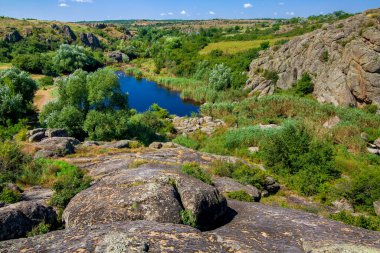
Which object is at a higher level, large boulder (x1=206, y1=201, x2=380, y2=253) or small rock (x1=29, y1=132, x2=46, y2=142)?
large boulder (x1=206, y1=201, x2=380, y2=253)

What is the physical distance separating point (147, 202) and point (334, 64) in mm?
51521

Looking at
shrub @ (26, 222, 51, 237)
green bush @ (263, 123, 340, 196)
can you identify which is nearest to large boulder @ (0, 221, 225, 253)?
shrub @ (26, 222, 51, 237)

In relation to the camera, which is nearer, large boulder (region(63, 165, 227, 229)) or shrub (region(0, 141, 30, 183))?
large boulder (region(63, 165, 227, 229))

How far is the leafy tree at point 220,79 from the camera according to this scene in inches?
2562

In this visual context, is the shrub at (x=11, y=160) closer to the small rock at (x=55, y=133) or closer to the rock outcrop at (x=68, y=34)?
the small rock at (x=55, y=133)

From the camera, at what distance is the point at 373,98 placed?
45.6 metres

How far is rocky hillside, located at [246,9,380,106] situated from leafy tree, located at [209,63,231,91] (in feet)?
14.5

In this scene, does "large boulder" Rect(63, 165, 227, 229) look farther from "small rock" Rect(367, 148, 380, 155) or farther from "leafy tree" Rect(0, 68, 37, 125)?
"leafy tree" Rect(0, 68, 37, 125)

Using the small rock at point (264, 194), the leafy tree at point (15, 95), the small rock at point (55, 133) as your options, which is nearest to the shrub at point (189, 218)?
the small rock at point (264, 194)

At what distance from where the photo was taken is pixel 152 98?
67312 mm

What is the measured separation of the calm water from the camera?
195 ft

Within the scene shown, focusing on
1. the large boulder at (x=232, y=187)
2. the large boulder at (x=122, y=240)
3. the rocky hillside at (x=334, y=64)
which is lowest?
the large boulder at (x=232, y=187)

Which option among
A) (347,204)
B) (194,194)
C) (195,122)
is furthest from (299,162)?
(195,122)

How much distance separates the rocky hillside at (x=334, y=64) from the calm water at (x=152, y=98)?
540 inches
